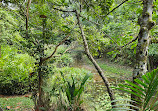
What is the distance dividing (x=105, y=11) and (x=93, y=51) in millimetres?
711

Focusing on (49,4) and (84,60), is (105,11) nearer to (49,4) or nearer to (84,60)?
(49,4)

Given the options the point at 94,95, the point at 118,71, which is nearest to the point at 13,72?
the point at 94,95

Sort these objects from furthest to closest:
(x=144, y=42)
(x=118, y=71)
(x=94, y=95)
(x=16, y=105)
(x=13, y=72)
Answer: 1. (x=118, y=71)
2. (x=94, y=95)
3. (x=13, y=72)
4. (x=16, y=105)
5. (x=144, y=42)

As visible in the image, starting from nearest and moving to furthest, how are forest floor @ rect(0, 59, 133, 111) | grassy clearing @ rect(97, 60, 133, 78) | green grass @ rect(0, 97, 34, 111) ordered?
green grass @ rect(0, 97, 34, 111)
forest floor @ rect(0, 59, 133, 111)
grassy clearing @ rect(97, 60, 133, 78)

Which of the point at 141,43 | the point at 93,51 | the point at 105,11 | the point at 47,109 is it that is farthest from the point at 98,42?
the point at 47,109

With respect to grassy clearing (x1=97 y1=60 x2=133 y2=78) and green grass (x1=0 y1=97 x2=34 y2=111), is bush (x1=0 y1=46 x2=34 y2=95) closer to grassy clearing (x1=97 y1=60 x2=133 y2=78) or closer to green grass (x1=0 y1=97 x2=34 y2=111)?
green grass (x1=0 y1=97 x2=34 y2=111)

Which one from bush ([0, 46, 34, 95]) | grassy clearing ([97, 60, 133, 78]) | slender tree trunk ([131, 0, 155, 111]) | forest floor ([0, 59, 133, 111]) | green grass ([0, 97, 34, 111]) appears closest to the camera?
slender tree trunk ([131, 0, 155, 111])

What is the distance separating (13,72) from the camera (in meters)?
3.35

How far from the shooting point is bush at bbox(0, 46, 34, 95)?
3.25 meters

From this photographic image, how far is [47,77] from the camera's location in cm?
205

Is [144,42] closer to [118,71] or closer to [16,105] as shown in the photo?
[16,105]

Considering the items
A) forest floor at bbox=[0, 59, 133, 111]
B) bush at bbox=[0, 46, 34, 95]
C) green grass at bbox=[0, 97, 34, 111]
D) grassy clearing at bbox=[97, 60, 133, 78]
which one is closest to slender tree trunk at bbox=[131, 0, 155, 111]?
forest floor at bbox=[0, 59, 133, 111]

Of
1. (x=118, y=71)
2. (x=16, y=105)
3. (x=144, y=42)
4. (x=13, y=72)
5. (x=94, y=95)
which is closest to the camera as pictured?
(x=144, y=42)

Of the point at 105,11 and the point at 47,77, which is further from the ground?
the point at 105,11
